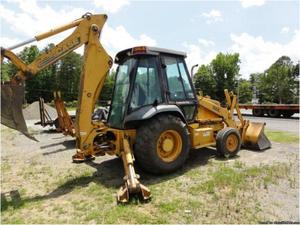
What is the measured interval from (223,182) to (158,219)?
6.04 ft

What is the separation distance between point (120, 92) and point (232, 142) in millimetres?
3115

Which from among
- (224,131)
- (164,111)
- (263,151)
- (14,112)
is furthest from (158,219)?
(263,151)

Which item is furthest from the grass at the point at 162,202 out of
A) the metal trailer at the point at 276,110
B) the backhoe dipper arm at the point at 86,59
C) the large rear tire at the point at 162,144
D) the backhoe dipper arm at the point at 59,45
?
the metal trailer at the point at 276,110

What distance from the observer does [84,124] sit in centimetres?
562

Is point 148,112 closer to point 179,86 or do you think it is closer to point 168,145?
point 168,145

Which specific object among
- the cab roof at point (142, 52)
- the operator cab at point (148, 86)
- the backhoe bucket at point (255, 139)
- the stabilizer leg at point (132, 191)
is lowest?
the stabilizer leg at point (132, 191)

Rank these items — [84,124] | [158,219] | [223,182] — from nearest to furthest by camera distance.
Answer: [158,219] → [223,182] → [84,124]

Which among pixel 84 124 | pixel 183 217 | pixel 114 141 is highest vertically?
pixel 84 124

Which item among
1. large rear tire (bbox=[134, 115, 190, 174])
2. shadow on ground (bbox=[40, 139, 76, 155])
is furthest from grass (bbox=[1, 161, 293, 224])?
shadow on ground (bbox=[40, 139, 76, 155])

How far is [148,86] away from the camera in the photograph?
5.95 m

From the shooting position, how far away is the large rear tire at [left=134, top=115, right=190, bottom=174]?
5.45 metres

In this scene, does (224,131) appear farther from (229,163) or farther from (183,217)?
(183,217)

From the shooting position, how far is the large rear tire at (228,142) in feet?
23.1

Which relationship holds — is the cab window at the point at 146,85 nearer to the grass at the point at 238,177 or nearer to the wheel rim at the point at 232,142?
the grass at the point at 238,177
